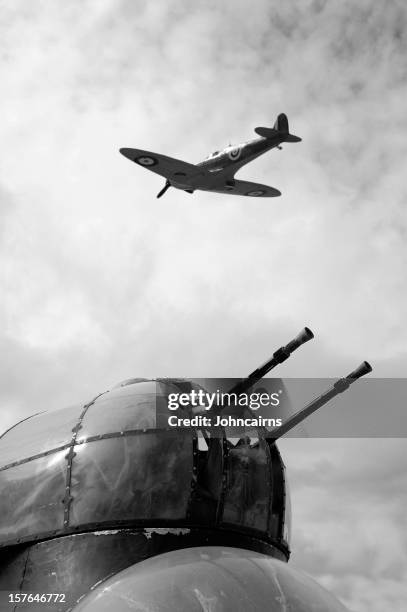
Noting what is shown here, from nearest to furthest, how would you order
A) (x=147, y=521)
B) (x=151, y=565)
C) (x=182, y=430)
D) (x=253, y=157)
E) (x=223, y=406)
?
1. (x=151, y=565)
2. (x=147, y=521)
3. (x=182, y=430)
4. (x=223, y=406)
5. (x=253, y=157)

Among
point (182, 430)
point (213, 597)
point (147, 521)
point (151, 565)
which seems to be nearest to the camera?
point (213, 597)

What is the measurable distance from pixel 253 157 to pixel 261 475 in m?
30.7

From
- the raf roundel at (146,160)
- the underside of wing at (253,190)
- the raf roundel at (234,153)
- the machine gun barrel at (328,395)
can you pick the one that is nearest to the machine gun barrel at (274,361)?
the machine gun barrel at (328,395)

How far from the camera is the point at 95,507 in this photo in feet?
23.6

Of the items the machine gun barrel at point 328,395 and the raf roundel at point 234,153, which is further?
the raf roundel at point 234,153

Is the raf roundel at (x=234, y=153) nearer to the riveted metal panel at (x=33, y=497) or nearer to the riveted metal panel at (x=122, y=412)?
the riveted metal panel at (x=122, y=412)

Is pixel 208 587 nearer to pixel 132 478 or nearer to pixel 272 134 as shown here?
pixel 132 478

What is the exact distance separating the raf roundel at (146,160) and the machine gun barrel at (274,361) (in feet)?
104

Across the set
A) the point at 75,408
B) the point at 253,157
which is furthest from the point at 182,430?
the point at 253,157

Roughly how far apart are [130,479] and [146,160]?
33.2m

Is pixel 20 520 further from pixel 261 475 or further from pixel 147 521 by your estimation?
pixel 261 475

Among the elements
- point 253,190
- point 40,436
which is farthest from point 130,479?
point 253,190

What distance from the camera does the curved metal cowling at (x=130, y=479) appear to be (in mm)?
7246

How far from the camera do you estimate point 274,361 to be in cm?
798
